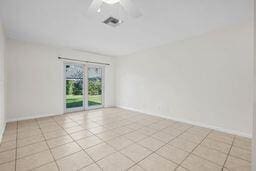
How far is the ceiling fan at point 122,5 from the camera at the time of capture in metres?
1.86

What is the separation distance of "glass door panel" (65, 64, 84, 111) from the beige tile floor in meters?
1.49

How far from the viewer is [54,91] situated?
4.07 m

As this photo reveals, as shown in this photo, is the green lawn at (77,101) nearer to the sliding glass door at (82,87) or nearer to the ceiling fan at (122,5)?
the sliding glass door at (82,87)

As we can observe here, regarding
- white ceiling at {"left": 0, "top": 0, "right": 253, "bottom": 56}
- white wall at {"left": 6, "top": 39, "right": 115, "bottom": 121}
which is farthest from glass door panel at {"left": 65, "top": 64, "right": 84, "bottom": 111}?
white ceiling at {"left": 0, "top": 0, "right": 253, "bottom": 56}

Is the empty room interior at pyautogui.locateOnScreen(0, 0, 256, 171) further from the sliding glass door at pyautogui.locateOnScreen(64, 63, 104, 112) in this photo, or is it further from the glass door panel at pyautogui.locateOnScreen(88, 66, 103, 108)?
the glass door panel at pyautogui.locateOnScreen(88, 66, 103, 108)

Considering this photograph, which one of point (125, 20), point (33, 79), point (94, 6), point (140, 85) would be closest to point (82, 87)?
point (33, 79)

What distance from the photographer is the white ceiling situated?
192cm

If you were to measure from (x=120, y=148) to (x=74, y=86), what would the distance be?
3.30m

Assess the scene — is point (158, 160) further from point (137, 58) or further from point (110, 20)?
point (137, 58)

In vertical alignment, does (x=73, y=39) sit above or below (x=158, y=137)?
above

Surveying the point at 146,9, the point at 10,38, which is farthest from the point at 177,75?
the point at 10,38

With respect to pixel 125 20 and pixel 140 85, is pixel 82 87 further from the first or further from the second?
pixel 125 20

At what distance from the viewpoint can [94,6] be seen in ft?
6.47

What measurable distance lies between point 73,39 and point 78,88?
1946 mm
